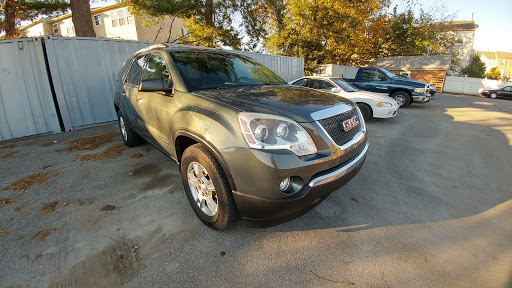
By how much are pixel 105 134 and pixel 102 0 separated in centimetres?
958

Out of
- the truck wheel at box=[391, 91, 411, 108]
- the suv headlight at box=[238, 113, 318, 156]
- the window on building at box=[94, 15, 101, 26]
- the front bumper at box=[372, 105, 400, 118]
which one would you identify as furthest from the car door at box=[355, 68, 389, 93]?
the window on building at box=[94, 15, 101, 26]

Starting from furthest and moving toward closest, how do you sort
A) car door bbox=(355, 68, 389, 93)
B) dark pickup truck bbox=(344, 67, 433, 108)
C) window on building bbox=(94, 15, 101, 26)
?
1. window on building bbox=(94, 15, 101, 26)
2. car door bbox=(355, 68, 389, 93)
3. dark pickup truck bbox=(344, 67, 433, 108)

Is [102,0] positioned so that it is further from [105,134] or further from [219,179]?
[219,179]

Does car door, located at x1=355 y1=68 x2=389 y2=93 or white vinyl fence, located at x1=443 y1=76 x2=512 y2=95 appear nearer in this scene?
car door, located at x1=355 y1=68 x2=389 y2=93

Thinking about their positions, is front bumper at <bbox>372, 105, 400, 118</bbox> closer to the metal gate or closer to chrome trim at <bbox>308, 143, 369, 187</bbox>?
chrome trim at <bbox>308, 143, 369, 187</bbox>

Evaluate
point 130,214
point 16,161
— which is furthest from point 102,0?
point 130,214

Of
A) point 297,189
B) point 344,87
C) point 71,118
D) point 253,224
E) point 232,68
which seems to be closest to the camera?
point 297,189

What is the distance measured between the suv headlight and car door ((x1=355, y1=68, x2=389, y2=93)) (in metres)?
9.45

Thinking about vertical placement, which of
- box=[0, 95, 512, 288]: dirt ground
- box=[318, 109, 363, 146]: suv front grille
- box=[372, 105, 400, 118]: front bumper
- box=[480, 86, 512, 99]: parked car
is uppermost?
box=[318, 109, 363, 146]: suv front grille

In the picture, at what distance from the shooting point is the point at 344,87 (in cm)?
728

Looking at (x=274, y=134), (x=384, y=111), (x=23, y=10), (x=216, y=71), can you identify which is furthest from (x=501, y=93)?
(x=23, y=10)

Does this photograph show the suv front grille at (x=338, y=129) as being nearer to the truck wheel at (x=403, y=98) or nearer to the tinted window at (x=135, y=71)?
the tinted window at (x=135, y=71)

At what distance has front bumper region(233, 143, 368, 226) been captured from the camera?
5.68ft

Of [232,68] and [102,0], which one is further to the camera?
[102,0]
